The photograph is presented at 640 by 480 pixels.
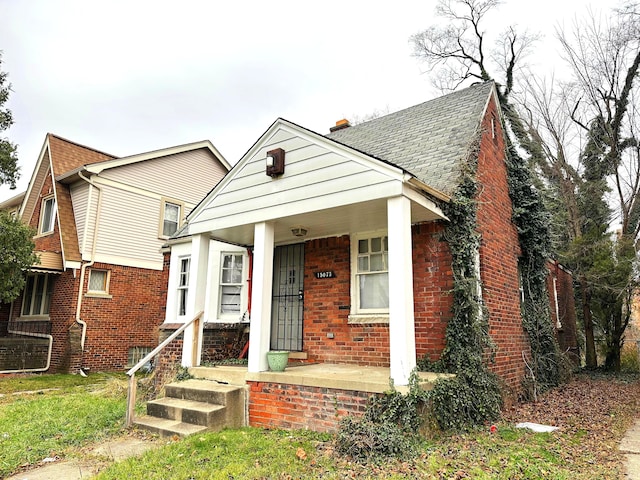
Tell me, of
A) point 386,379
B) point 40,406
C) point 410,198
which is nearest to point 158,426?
point 386,379

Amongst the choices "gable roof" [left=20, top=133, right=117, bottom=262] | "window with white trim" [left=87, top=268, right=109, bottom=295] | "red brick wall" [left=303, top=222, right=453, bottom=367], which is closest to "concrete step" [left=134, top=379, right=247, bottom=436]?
"red brick wall" [left=303, top=222, right=453, bottom=367]

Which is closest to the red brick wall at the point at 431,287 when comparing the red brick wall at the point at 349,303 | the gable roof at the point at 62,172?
the red brick wall at the point at 349,303

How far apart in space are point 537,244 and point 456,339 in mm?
4636

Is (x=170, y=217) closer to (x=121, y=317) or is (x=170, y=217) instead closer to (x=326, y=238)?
(x=121, y=317)

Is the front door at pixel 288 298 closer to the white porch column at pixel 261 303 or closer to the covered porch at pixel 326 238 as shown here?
the covered porch at pixel 326 238

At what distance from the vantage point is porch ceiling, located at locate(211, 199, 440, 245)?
5.98 m

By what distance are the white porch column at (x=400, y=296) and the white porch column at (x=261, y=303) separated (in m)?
2.08

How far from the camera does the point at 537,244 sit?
9227mm

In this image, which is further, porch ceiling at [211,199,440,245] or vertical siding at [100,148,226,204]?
vertical siding at [100,148,226,204]

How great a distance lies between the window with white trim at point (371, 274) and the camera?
7031mm

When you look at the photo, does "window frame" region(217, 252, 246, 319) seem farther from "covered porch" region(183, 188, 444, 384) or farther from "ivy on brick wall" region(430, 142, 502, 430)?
"ivy on brick wall" region(430, 142, 502, 430)

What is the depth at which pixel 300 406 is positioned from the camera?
5520mm

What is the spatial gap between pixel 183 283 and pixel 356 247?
527cm

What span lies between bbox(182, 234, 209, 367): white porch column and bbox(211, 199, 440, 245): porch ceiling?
13.3 inches
